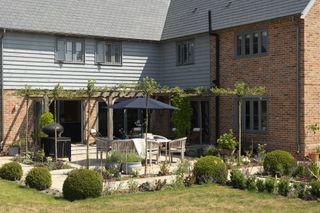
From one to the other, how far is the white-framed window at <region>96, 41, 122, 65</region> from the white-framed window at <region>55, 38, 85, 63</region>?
0.89 meters

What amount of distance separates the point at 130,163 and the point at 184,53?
10570 millimetres

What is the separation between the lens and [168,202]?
11.4 m

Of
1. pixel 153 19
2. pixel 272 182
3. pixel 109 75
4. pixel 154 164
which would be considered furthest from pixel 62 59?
pixel 272 182

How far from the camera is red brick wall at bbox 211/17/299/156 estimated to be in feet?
63.1

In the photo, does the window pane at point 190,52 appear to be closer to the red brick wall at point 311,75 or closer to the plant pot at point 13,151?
the red brick wall at point 311,75

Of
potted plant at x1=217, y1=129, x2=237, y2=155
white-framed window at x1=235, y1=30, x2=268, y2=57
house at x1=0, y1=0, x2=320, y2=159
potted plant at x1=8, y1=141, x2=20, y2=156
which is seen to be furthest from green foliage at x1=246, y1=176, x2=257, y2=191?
potted plant at x1=8, y1=141, x2=20, y2=156

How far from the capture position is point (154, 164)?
59.9 ft

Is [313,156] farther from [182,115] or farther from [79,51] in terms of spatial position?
[79,51]

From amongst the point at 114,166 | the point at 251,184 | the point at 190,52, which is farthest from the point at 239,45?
the point at 251,184

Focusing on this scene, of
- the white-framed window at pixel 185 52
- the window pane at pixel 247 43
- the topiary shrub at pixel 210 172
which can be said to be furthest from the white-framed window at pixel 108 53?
the topiary shrub at pixel 210 172

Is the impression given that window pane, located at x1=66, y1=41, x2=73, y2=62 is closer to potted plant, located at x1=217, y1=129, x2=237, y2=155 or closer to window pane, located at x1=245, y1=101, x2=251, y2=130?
window pane, located at x1=245, y1=101, x2=251, y2=130

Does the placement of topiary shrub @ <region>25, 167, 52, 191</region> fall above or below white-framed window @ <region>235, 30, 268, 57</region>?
below

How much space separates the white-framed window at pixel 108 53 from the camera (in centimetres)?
2468

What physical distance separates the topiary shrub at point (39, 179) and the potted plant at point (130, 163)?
3.14 m
